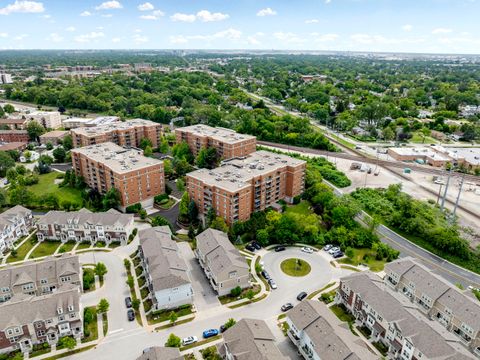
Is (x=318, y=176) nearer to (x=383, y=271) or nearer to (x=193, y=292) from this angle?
(x=383, y=271)

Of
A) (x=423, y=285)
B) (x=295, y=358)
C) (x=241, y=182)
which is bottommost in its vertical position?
(x=295, y=358)

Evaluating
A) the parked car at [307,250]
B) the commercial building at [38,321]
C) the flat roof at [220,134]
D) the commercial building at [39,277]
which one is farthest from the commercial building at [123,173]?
the parked car at [307,250]

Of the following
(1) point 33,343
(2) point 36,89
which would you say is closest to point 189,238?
(1) point 33,343

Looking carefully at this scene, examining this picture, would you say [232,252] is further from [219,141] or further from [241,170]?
[219,141]

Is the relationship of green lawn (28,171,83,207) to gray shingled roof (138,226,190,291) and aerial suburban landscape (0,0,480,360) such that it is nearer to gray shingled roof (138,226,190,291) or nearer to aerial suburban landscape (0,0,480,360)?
aerial suburban landscape (0,0,480,360)

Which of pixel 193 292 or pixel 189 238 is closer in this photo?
pixel 193 292

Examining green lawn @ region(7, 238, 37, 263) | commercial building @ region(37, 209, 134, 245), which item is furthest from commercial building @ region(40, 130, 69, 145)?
green lawn @ region(7, 238, 37, 263)
